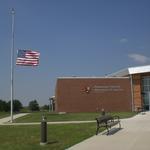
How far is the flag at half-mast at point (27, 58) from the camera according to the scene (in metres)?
32.7

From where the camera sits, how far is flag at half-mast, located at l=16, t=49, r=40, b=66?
107 feet

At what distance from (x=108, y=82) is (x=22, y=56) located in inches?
876

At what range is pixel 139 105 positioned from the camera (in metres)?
54.4

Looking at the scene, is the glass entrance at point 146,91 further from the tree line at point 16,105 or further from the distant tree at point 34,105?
the distant tree at point 34,105

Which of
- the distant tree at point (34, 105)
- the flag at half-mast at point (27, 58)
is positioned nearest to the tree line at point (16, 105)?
the distant tree at point (34, 105)

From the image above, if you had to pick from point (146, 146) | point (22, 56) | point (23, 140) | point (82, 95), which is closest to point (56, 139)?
point (23, 140)

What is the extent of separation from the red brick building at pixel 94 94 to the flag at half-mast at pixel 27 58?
20.0m

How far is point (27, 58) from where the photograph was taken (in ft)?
108

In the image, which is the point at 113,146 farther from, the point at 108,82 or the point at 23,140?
the point at 108,82

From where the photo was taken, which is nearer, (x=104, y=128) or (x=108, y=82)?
(x=104, y=128)

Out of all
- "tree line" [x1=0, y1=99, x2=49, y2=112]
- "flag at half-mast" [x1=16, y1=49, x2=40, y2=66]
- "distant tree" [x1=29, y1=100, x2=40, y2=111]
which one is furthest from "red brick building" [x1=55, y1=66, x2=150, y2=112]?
"distant tree" [x1=29, y1=100, x2=40, y2=111]

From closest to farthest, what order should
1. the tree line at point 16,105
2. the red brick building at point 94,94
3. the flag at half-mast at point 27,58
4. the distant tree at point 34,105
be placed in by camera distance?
1. the flag at half-mast at point 27,58
2. the red brick building at point 94,94
3. the tree line at point 16,105
4. the distant tree at point 34,105

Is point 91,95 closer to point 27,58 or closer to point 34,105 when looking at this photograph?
point 27,58

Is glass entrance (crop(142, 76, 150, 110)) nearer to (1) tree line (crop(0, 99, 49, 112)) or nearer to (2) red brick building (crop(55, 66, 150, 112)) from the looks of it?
(2) red brick building (crop(55, 66, 150, 112))
